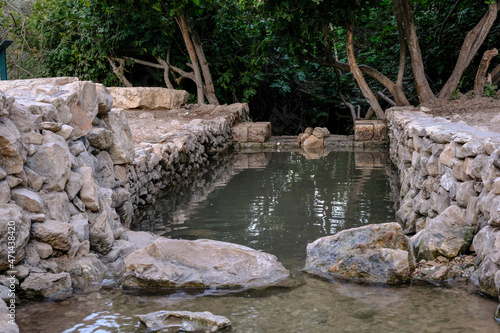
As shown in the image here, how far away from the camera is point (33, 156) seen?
13.9ft

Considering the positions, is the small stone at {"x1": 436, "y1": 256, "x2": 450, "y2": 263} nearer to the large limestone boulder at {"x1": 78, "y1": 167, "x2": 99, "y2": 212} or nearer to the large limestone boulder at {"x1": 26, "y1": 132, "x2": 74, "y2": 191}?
the large limestone boulder at {"x1": 78, "y1": 167, "x2": 99, "y2": 212}

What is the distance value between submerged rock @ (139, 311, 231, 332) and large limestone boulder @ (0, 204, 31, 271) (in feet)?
3.21

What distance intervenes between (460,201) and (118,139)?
3601 millimetres

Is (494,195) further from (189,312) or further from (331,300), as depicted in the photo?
(189,312)

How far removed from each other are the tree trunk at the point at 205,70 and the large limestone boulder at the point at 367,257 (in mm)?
10384

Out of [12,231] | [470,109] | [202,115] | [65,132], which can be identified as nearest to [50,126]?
[65,132]

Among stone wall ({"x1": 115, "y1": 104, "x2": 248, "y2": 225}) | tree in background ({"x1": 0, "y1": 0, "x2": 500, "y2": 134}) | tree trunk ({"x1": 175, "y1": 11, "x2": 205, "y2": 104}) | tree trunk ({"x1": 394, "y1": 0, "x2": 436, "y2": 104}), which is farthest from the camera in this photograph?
tree trunk ({"x1": 175, "y1": 11, "x2": 205, "y2": 104})

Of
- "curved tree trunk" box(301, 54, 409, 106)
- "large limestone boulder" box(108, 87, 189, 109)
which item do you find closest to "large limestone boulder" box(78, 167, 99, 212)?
"large limestone boulder" box(108, 87, 189, 109)

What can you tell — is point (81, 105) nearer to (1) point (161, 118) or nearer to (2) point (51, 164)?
(2) point (51, 164)

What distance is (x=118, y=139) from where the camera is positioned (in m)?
6.05

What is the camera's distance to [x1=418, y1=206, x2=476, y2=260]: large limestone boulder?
4.29 meters

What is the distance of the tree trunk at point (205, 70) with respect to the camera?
14125 millimetres

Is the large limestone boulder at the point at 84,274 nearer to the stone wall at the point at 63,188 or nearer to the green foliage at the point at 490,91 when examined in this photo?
the stone wall at the point at 63,188

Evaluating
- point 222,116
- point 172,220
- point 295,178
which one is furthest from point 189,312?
point 222,116
